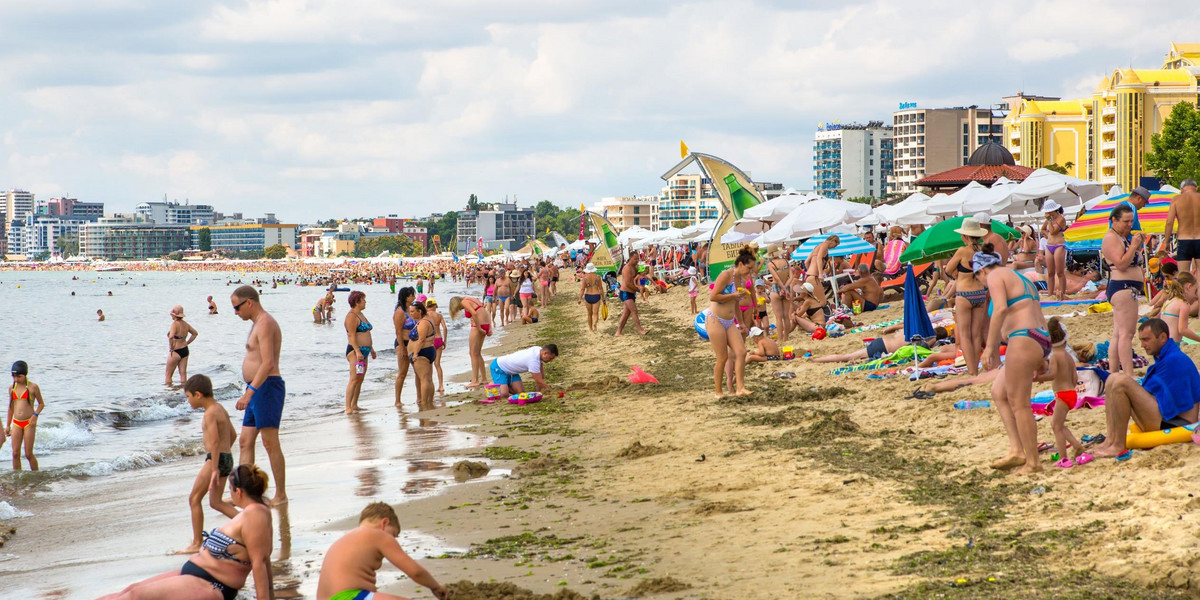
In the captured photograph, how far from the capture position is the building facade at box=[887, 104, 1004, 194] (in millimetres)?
144625

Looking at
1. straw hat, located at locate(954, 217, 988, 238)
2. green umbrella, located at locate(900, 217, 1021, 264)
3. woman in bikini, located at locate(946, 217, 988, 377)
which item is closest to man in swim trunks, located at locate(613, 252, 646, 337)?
green umbrella, located at locate(900, 217, 1021, 264)

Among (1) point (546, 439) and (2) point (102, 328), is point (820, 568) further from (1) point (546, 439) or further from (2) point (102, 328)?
(2) point (102, 328)

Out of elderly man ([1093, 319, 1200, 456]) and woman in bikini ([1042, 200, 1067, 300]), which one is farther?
woman in bikini ([1042, 200, 1067, 300])

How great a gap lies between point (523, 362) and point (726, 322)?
2.95 meters

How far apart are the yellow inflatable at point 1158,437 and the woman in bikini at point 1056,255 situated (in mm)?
8651

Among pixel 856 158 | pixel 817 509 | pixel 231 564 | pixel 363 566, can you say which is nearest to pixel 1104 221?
pixel 817 509

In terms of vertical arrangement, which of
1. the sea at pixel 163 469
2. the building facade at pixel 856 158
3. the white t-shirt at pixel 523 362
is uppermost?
the building facade at pixel 856 158

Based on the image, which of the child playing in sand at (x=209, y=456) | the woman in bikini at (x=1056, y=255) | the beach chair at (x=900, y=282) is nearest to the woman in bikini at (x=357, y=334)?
the child playing in sand at (x=209, y=456)

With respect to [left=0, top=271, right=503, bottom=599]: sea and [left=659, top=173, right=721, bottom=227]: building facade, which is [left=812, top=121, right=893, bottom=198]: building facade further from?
[left=0, top=271, right=503, bottom=599]: sea

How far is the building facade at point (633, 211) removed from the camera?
176 metres

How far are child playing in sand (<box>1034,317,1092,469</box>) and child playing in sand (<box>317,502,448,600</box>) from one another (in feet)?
12.6

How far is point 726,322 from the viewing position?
10.1m

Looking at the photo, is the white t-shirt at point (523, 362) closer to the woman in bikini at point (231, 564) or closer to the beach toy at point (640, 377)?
the beach toy at point (640, 377)

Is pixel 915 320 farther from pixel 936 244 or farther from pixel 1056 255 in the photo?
pixel 1056 255
